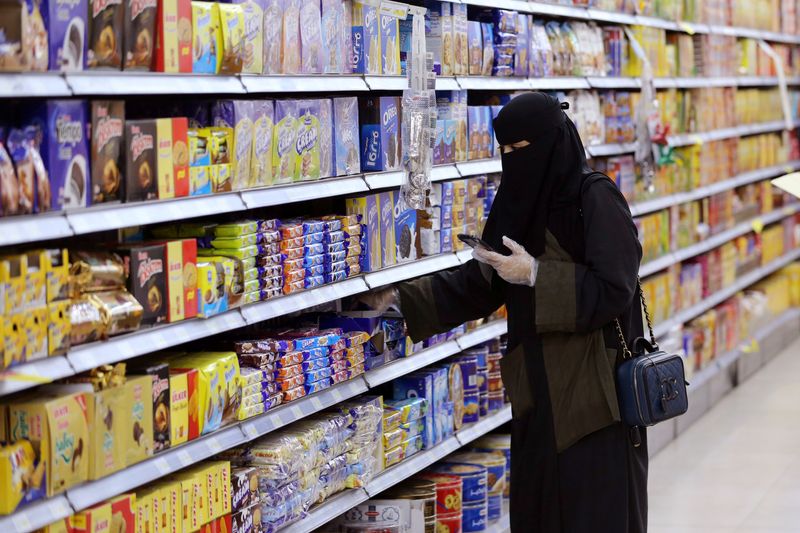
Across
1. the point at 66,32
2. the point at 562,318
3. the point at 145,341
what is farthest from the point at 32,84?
the point at 562,318

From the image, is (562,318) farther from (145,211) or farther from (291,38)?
(145,211)

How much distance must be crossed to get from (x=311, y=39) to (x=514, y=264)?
0.90 metres

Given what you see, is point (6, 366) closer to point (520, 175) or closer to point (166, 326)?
point (166, 326)

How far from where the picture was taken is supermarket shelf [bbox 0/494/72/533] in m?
2.52

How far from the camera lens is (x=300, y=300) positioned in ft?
12.0

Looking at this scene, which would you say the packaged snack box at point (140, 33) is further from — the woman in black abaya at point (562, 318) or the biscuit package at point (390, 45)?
the biscuit package at point (390, 45)

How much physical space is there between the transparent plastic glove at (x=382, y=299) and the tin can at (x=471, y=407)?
3.21ft

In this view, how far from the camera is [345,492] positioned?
402 cm

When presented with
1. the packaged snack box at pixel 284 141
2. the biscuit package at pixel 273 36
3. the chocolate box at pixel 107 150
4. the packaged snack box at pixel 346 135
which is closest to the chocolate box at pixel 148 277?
the chocolate box at pixel 107 150

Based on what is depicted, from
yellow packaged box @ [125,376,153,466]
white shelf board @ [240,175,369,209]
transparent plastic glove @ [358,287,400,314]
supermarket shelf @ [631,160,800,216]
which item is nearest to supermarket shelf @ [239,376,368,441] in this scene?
transparent plastic glove @ [358,287,400,314]

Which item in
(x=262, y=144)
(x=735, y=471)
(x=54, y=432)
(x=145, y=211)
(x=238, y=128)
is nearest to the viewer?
(x=54, y=432)

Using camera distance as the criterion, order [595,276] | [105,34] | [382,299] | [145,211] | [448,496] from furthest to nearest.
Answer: [448,496]
[382,299]
[595,276]
[145,211]
[105,34]

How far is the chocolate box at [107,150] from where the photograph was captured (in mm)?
2803

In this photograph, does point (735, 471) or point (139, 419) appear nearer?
point (139, 419)
